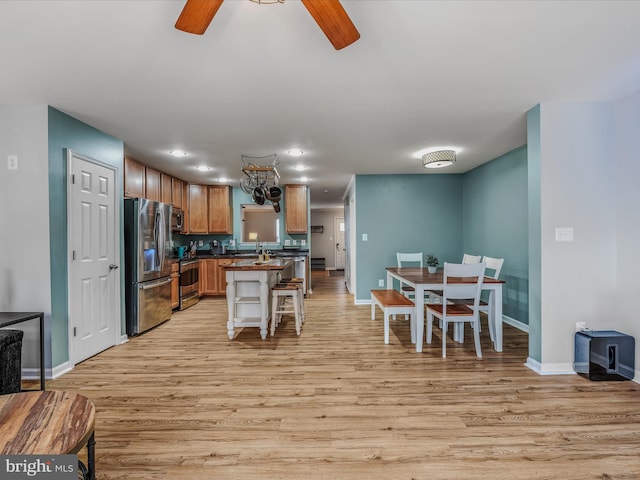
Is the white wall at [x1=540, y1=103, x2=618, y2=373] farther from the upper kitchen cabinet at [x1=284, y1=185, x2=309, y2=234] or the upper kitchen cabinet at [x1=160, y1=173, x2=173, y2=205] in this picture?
the upper kitchen cabinet at [x1=160, y1=173, x2=173, y2=205]

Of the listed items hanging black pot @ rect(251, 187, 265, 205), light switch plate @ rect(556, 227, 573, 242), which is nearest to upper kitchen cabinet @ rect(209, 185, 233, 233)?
hanging black pot @ rect(251, 187, 265, 205)

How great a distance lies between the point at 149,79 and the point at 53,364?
2546mm

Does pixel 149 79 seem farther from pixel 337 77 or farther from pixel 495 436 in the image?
pixel 495 436

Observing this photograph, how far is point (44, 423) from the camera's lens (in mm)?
1083

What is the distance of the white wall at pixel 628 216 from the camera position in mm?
2467

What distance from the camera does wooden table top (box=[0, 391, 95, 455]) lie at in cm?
97

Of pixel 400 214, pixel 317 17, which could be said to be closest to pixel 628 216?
pixel 317 17

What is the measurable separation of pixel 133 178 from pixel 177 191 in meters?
1.46

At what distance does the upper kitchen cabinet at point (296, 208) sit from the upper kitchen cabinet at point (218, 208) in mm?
1239

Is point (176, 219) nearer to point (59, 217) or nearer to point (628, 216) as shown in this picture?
point (59, 217)

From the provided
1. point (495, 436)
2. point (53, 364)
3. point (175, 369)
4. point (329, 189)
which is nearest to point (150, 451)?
point (175, 369)

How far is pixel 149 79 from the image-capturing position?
219 cm

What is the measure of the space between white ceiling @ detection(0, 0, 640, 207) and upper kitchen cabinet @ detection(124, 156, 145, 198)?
Result: 762 millimetres

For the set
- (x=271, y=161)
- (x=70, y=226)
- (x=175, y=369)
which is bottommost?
(x=175, y=369)
